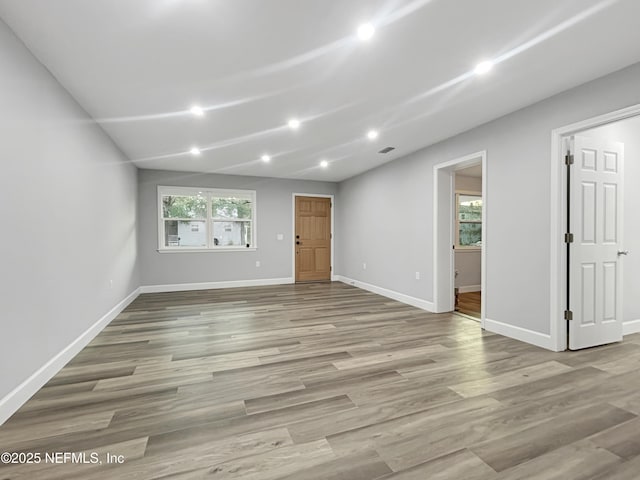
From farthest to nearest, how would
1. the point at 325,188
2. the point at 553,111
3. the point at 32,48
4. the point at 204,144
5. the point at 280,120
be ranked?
1. the point at 325,188
2. the point at 204,144
3. the point at 280,120
4. the point at 553,111
5. the point at 32,48

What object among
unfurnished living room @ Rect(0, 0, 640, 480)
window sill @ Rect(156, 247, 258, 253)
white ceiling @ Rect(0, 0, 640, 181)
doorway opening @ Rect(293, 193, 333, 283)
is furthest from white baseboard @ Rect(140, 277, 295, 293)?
white ceiling @ Rect(0, 0, 640, 181)

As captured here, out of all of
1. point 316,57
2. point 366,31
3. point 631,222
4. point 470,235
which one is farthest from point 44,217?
point 470,235

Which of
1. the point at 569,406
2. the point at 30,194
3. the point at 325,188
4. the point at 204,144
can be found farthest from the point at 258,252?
the point at 569,406

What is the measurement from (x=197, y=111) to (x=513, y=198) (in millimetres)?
3572

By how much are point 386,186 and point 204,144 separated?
3.18 meters

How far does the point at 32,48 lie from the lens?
2182mm

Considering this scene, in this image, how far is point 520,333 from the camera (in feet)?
10.8

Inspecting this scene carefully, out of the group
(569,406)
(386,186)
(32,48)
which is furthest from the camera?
(386,186)

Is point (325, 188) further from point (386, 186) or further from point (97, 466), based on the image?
point (97, 466)

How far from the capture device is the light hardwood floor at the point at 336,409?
152cm

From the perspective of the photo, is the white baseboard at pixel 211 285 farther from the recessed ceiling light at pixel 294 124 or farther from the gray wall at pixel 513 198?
the recessed ceiling light at pixel 294 124

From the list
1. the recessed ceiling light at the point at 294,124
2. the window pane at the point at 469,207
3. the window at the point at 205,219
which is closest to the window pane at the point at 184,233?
the window at the point at 205,219

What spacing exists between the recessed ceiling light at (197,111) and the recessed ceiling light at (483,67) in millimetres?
2637

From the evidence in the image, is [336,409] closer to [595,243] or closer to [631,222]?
[595,243]
